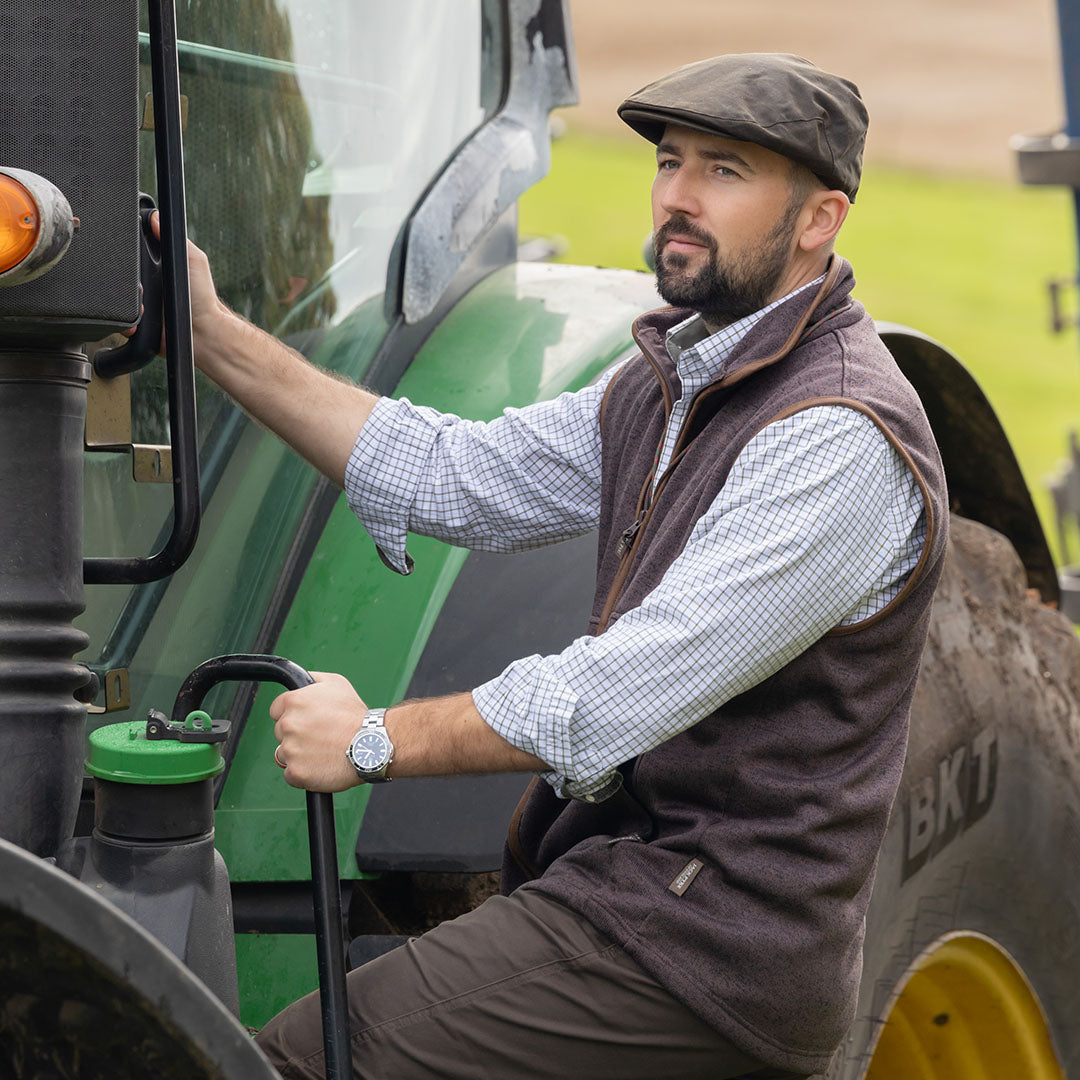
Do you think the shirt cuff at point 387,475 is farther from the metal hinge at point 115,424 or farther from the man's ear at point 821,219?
the man's ear at point 821,219

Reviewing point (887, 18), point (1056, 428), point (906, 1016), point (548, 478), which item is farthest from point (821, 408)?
point (887, 18)

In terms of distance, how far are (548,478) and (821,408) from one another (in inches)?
20.0

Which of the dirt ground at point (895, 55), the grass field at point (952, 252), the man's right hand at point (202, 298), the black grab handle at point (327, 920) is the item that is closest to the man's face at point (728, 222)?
the man's right hand at point (202, 298)

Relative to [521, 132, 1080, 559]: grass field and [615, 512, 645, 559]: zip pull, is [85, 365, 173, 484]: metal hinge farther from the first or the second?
[521, 132, 1080, 559]: grass field

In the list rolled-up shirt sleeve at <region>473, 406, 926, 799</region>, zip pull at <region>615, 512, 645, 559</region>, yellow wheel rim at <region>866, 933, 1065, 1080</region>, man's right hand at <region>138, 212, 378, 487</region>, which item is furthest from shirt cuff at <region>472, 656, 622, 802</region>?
yellow wheel rim at <region>866, 933, 1065, 1080</region>

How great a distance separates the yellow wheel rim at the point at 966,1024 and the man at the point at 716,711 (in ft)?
2.19

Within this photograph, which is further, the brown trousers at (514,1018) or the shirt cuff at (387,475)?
the shirt cuff at (387,475)

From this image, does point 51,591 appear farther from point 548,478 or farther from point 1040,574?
point 1040,574

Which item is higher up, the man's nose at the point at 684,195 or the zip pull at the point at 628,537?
the man's nose at the point at 684,195

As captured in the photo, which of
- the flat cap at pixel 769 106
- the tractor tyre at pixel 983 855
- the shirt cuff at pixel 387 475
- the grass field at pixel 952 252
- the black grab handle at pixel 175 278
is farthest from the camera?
→ the grass field at pixel 952 252

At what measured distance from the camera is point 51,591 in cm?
143

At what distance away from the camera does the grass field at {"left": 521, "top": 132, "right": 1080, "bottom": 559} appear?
12039 millimetres

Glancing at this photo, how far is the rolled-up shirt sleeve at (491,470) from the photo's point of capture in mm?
2020

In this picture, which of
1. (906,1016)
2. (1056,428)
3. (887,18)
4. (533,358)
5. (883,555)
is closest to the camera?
(883,555)
